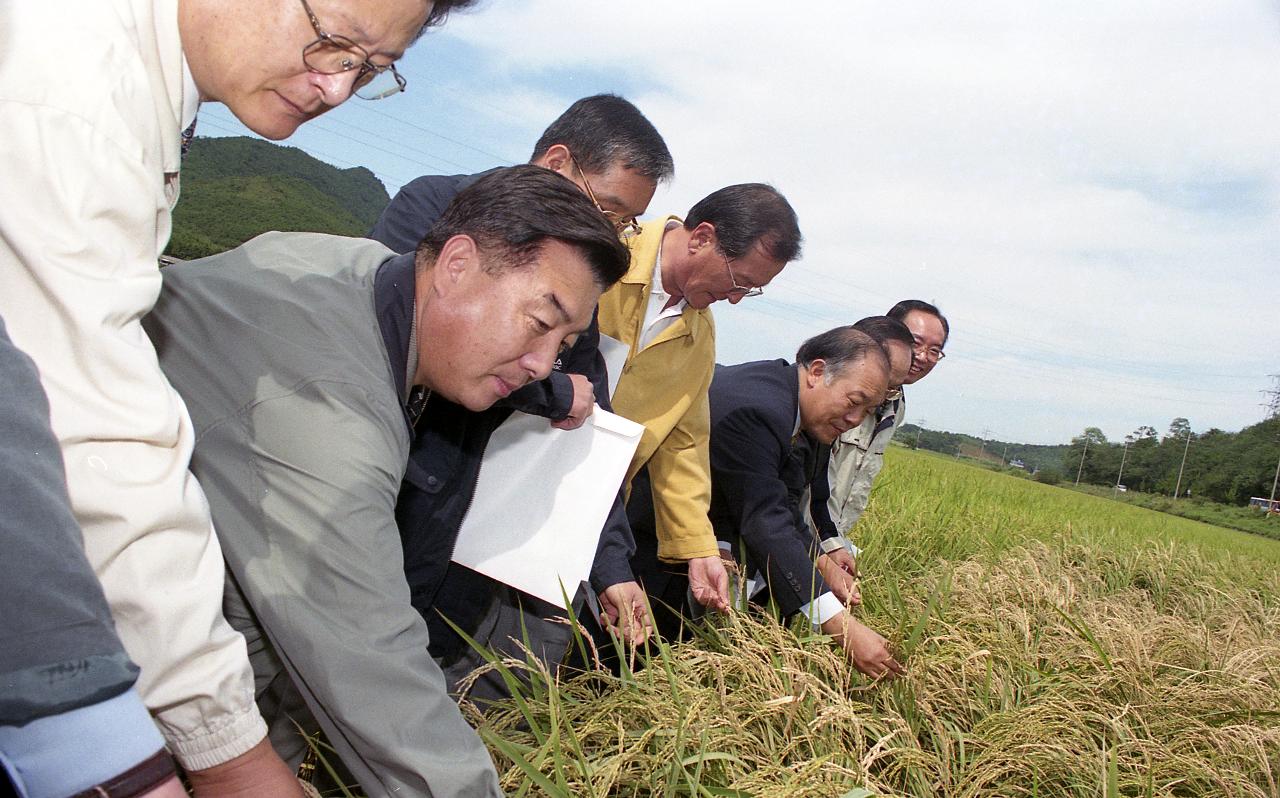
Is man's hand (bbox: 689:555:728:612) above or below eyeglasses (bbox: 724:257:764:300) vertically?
below

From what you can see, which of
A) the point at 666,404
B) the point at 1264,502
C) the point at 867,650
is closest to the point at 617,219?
the point at 666,404

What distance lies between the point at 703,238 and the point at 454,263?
4.96 ft

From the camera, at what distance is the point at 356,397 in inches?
47.4

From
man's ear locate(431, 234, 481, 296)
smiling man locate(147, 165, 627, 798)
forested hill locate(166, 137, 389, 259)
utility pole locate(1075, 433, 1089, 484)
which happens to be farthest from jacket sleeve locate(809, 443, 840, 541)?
utility pole locate(1075, 433, 1089, 484)

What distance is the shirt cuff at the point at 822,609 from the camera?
2.76m

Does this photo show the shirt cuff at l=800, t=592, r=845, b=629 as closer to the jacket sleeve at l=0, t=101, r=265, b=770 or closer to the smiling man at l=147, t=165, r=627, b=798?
the smiling man at l=147, t=165, r=627, b=798

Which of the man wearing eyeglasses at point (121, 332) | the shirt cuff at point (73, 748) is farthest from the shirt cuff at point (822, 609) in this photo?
the shirt cuff at point (73, 748)

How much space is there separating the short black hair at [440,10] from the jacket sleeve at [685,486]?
174cm

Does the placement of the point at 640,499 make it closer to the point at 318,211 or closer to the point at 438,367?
the point at 438,367

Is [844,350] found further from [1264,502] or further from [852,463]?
[1264,502]

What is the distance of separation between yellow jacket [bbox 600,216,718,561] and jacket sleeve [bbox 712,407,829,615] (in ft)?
0.63

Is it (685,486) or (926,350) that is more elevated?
(926,350)

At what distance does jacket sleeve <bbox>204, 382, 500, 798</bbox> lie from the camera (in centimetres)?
107

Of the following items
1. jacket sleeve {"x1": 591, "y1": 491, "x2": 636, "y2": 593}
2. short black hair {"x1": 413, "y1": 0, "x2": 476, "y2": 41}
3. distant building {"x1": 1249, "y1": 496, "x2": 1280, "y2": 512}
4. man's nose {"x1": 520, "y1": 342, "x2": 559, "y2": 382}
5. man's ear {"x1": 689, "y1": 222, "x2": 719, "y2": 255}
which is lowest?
jacket sleeve {"x1": 591, "y1": 491, "x2": 636, "y2": 593}
